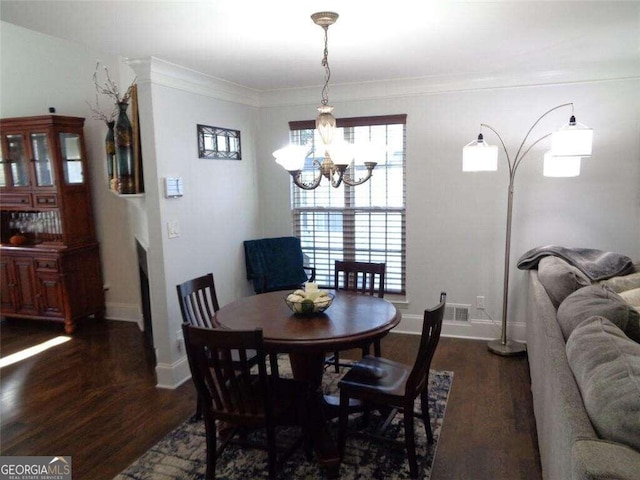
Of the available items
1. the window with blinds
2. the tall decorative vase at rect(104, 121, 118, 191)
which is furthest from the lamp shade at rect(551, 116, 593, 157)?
the tall decorative vase at rect(104, 121, 118, 191)

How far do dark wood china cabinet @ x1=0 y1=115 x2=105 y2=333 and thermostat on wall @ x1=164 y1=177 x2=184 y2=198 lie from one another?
187 centimetres

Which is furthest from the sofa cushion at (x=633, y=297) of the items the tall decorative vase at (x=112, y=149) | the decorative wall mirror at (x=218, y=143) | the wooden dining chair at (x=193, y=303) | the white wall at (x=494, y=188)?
the tall decorative vase at (x=112, y=149)

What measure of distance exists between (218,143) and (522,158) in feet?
8.73

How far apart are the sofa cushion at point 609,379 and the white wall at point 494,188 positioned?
7.76 feet

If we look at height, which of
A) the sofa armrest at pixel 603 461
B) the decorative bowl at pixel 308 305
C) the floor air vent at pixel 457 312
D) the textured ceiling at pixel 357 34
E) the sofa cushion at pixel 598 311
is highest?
the textured ceiling at pixel 357 34

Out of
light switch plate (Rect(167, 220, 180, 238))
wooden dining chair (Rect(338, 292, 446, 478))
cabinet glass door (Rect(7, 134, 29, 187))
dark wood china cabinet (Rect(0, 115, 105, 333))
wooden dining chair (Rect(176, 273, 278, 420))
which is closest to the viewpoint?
wooden dining chair (Rect(338, 292, 446, 478))

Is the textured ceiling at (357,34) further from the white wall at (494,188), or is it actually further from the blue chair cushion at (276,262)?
the blue chair cushion at (276,262)

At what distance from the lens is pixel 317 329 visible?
7.82 ft

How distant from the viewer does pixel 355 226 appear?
4.55 metres

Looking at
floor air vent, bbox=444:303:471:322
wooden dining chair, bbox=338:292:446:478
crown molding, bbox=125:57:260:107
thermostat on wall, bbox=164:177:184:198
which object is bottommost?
floor air vent, bbox=444:303:471:322

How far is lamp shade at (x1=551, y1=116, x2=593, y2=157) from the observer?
3.05 meters

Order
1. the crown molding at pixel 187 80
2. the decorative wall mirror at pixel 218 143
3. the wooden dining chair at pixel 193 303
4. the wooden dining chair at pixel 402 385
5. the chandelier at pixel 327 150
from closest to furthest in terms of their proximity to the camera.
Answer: the wooden dining chair at pixel 402 385
the chandelier at pixel 327 150
the wooden dining chair at pixel 193 303
the crown molding at pixel 187 80
the decorative wall mirror at pixel 218 143

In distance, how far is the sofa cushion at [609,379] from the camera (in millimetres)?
1290

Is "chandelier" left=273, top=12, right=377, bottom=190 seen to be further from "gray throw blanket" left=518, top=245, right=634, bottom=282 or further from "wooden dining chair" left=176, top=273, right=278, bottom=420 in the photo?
"gray throw blanket" left=518, top=245, right=634, bottom=282
